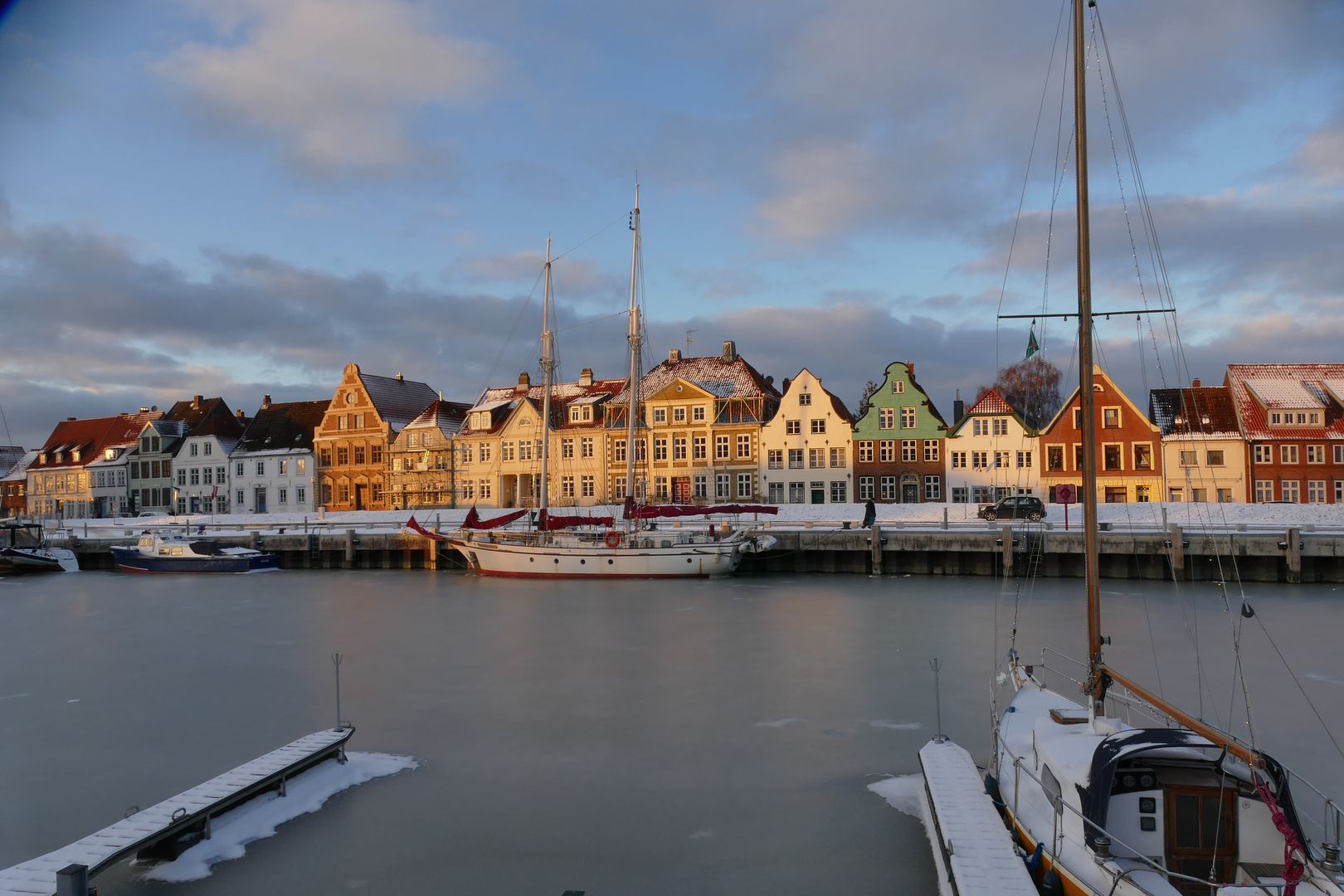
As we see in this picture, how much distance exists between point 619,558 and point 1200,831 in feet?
106

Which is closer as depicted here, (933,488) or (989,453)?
(989,453)

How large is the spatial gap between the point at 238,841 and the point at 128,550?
1783 inches

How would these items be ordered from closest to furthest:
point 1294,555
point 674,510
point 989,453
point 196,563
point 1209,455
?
point 1294,555 → point 674,510 → point 196,563 → point 1209,455 → point 989,453

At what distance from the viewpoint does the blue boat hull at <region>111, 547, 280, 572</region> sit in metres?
46.1

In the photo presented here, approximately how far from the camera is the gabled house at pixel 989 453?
173 ft

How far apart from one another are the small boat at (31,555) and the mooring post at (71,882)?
49760 millimetres

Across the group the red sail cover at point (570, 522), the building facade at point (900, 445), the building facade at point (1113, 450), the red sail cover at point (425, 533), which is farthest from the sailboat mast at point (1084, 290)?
the building facade at point (900, 445)

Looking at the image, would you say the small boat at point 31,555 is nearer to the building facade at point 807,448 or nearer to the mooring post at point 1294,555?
the building facade at point 807,448

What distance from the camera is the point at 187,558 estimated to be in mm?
46594

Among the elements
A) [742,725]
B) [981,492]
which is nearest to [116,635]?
[742,725]

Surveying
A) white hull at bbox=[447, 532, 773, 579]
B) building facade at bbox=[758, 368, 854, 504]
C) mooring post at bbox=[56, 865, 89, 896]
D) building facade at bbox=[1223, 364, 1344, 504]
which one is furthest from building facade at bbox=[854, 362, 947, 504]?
mooring post at bbox=[56, 865, 89, 896]

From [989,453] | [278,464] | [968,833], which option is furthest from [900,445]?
[278,464]

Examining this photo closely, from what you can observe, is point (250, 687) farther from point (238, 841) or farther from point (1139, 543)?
point (1139, 543)

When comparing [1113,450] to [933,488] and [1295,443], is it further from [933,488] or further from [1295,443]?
[933,488]
